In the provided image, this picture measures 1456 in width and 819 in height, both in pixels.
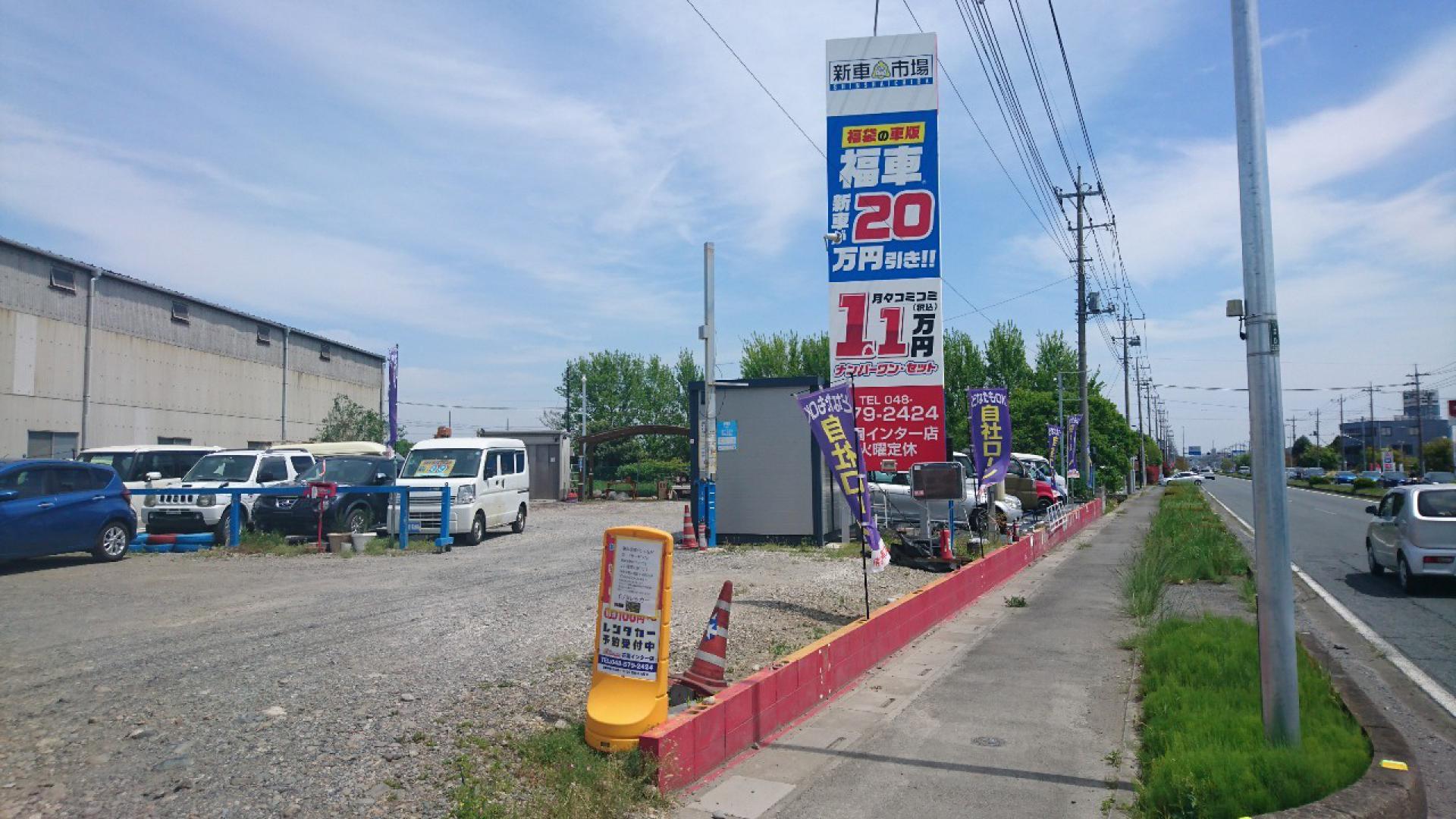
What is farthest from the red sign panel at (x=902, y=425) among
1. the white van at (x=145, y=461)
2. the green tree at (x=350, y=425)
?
the green tree at (x=350, y=425)

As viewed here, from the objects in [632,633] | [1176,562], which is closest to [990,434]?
[1176,562]

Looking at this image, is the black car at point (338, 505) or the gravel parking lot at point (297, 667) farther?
the black car at point (338, 505)

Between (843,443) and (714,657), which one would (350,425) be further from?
(714,657)

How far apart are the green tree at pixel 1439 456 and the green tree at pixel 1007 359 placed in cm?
3808

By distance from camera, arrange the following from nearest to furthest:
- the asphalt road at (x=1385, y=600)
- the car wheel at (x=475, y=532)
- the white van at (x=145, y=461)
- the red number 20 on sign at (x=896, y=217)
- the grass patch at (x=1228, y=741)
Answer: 1. the grass patch at (x=1228, y=741)
2. the asphalt road at (x=1385, y=600)
3. the red number 20 on sign at (x=896, y=217)
4. the car wheel at (x=475, y=532)
5. the white van at (x=145, y=461)

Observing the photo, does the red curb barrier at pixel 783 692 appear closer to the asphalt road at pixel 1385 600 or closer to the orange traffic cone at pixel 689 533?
the asphalt road at pixel 1385 600

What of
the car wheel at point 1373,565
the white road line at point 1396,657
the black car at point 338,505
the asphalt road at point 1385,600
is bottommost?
the white road line at point 1396,657

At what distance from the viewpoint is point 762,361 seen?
57.0m

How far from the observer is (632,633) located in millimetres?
5656

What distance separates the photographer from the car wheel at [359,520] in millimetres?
15648

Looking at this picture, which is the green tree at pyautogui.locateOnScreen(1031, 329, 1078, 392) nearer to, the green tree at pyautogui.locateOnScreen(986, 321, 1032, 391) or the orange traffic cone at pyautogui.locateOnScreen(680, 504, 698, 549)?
the green tree at pyautogui.locateOnScreen(986, 321, 1032, 391)

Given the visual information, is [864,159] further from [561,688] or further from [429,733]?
[429,733]

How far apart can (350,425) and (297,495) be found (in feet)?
78.1

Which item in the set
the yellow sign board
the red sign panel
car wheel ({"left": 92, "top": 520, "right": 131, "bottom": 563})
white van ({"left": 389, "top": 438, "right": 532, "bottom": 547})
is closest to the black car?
white van ({"left": 389, "top": 438, "right": 532, "bottom": 547})
